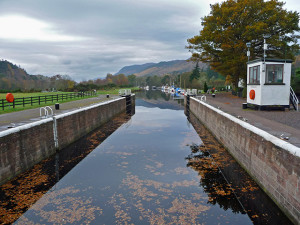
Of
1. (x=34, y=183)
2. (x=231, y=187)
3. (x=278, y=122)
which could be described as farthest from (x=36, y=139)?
(x=278, y=122)

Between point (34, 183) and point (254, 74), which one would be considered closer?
point (34, 183)

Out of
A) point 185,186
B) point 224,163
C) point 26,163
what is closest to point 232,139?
point 224,163

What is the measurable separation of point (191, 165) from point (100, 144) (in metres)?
6.95

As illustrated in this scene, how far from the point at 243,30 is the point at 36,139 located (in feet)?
111

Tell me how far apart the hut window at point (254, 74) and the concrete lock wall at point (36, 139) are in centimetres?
1337

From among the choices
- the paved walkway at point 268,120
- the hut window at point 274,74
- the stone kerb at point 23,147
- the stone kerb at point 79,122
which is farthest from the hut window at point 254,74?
the stone kerb at point 23,147

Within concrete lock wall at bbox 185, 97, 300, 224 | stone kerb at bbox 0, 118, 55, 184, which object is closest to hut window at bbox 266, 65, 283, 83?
concrete lock wall at bbox 185, 97, 300, 224

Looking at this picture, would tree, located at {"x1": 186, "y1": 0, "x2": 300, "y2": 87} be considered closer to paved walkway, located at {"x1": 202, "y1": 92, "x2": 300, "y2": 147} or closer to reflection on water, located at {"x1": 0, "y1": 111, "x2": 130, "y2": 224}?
paved walkway, located at {"x1": 202, "y1": 92, "x2": 300, "y2": 147}

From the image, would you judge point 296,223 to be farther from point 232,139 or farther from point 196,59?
point 196,59

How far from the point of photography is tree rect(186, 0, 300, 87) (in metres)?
34.9

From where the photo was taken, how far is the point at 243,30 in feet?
120

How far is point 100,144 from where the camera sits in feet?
54.6

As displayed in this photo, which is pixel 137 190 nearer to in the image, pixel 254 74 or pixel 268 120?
pixel 268 120

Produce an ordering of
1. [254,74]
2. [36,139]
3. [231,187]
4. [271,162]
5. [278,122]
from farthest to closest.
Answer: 1. [254,74]
2. [278,122]
3. [36,139]
4. [231,187]
5. [271,162]
